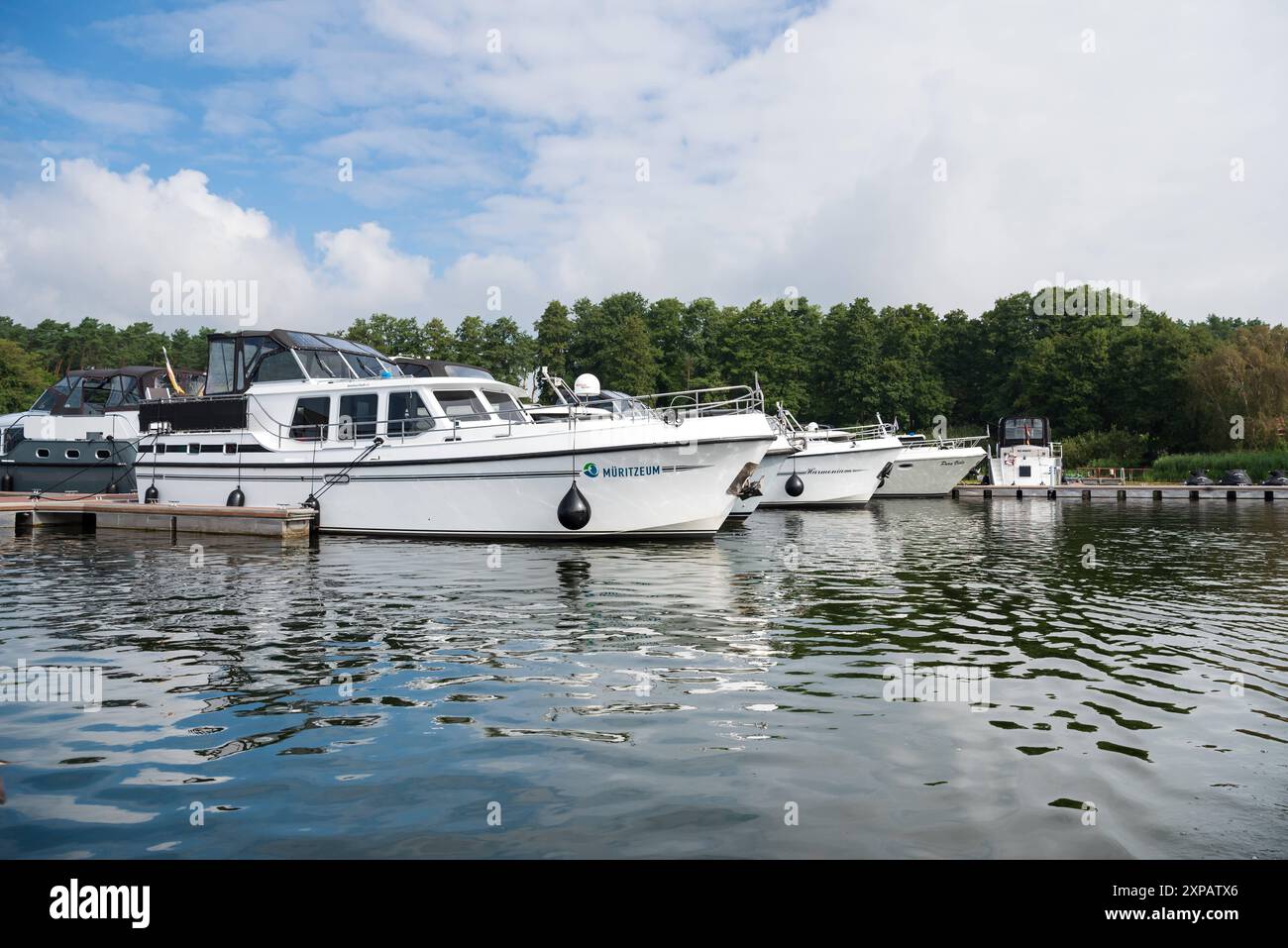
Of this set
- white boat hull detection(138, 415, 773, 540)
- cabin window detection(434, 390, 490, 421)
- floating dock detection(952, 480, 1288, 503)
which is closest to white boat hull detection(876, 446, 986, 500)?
floating dock detection(952, 480, 1288, 503)

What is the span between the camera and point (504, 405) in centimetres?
2045

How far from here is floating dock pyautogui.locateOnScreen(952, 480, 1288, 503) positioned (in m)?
38.4

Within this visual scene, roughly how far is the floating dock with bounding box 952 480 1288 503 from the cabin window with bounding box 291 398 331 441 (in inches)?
1180

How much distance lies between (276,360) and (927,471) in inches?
1101

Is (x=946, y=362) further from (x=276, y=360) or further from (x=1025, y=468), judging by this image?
(x=276, y=360)

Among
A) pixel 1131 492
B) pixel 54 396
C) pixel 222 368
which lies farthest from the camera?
pixel 1131 492

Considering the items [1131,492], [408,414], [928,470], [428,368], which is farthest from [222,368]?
[1131,492]

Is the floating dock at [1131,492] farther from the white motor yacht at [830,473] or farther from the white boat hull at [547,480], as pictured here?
the white boat hull at [547,480]

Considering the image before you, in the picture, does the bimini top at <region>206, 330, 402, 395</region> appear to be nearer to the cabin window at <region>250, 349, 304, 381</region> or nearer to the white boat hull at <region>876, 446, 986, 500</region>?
the cabin window at <region>250, 349, 304, 381</region>

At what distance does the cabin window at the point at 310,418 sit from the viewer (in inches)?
800

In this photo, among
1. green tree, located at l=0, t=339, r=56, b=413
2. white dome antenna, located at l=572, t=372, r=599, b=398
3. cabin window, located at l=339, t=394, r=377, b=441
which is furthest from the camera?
green tree, located at l=0, t=339, r=56, b=413

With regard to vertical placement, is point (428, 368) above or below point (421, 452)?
above
